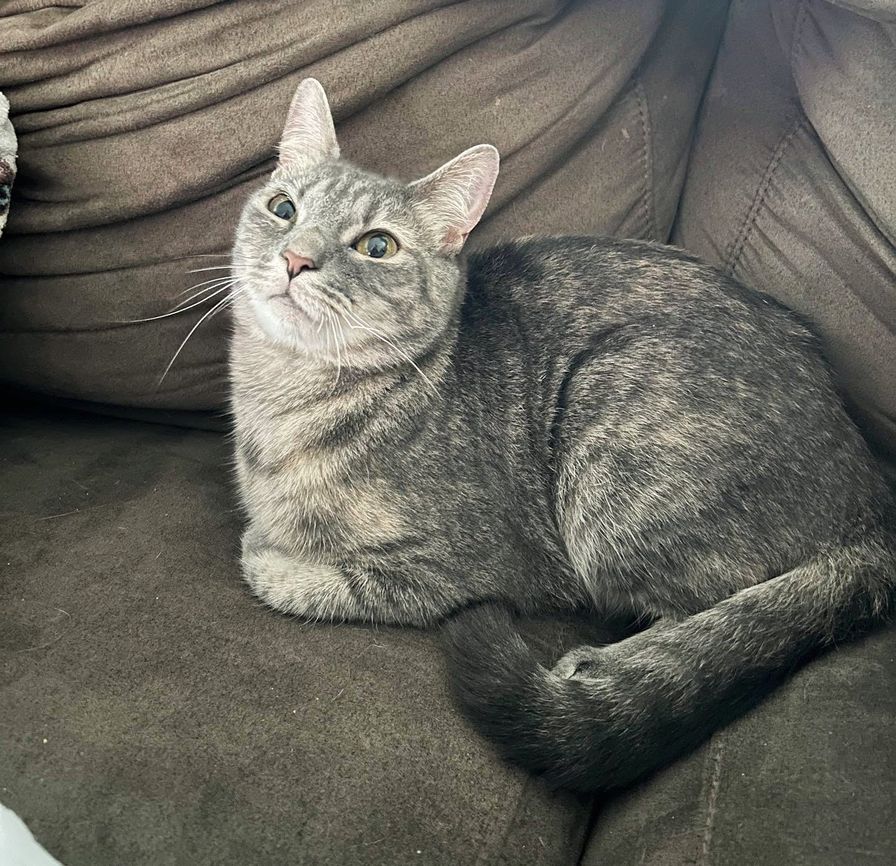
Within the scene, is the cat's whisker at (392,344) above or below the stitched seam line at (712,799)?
above

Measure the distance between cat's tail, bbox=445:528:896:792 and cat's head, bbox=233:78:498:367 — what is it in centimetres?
57

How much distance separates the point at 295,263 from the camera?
157cm

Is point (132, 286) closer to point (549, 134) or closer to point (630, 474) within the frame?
point (549, 134)

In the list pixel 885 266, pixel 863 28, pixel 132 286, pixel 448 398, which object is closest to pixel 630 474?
pixel 448 398

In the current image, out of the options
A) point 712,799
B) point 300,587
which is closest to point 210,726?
point 300,587

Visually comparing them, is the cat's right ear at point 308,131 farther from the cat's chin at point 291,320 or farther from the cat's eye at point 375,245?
the cat's chin at point 291,320

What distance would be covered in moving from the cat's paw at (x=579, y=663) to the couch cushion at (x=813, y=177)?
0.87m

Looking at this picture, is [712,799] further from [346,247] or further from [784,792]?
[346,247]

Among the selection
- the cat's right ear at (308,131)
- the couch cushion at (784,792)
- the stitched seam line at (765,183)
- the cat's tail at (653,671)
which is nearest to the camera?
the couch cushion at (784,792)

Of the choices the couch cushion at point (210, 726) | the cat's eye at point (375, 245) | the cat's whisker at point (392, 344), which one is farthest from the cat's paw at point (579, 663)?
the cat's eye at point (375, 245)

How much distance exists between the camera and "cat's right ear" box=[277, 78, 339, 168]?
1749mm

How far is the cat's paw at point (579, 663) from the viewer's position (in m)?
1.53

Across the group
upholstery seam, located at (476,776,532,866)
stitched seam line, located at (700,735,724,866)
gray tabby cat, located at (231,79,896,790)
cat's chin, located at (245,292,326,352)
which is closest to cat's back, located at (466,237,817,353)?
gray tabby cat, located at (231,79,896,790)

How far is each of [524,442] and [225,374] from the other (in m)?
0.82
